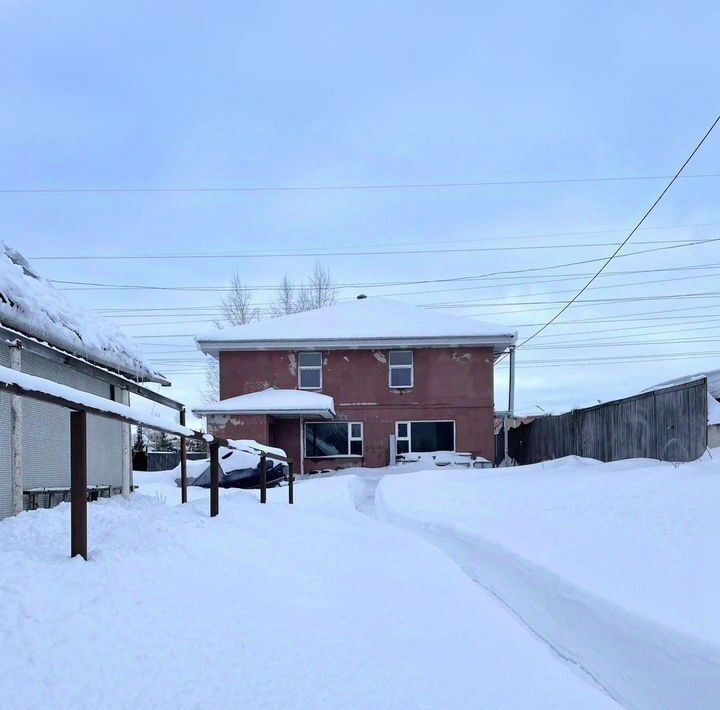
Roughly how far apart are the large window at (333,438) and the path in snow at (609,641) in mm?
18937

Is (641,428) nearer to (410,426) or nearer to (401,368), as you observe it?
(410,426)

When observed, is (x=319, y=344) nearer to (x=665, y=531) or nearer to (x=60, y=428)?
(x=60, y=428)

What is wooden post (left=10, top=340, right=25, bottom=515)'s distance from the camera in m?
7.29

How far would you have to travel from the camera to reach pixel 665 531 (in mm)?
5746

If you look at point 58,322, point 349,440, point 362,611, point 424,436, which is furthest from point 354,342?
point 362,611

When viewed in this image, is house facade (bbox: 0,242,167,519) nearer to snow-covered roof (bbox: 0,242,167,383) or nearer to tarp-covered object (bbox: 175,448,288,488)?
snow-covered roof (bbox: 0,242,167,383)

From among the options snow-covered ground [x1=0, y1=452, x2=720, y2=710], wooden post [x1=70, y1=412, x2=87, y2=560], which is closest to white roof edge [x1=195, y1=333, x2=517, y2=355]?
snow-covered ground [x1=0, y1=452, x2=720, y2=710]

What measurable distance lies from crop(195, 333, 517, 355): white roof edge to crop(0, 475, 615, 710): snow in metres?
19.7

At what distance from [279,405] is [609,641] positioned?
1906 centimetres

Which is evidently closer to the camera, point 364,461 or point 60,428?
point 60,428

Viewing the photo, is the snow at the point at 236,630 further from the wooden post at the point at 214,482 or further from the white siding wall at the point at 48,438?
the white siding wall at the point at 48,438

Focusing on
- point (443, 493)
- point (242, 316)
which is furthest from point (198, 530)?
point (242, 316)

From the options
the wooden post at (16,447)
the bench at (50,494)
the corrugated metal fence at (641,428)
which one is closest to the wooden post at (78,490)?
the wooden post at (16,447)

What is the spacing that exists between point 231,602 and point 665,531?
351cm
